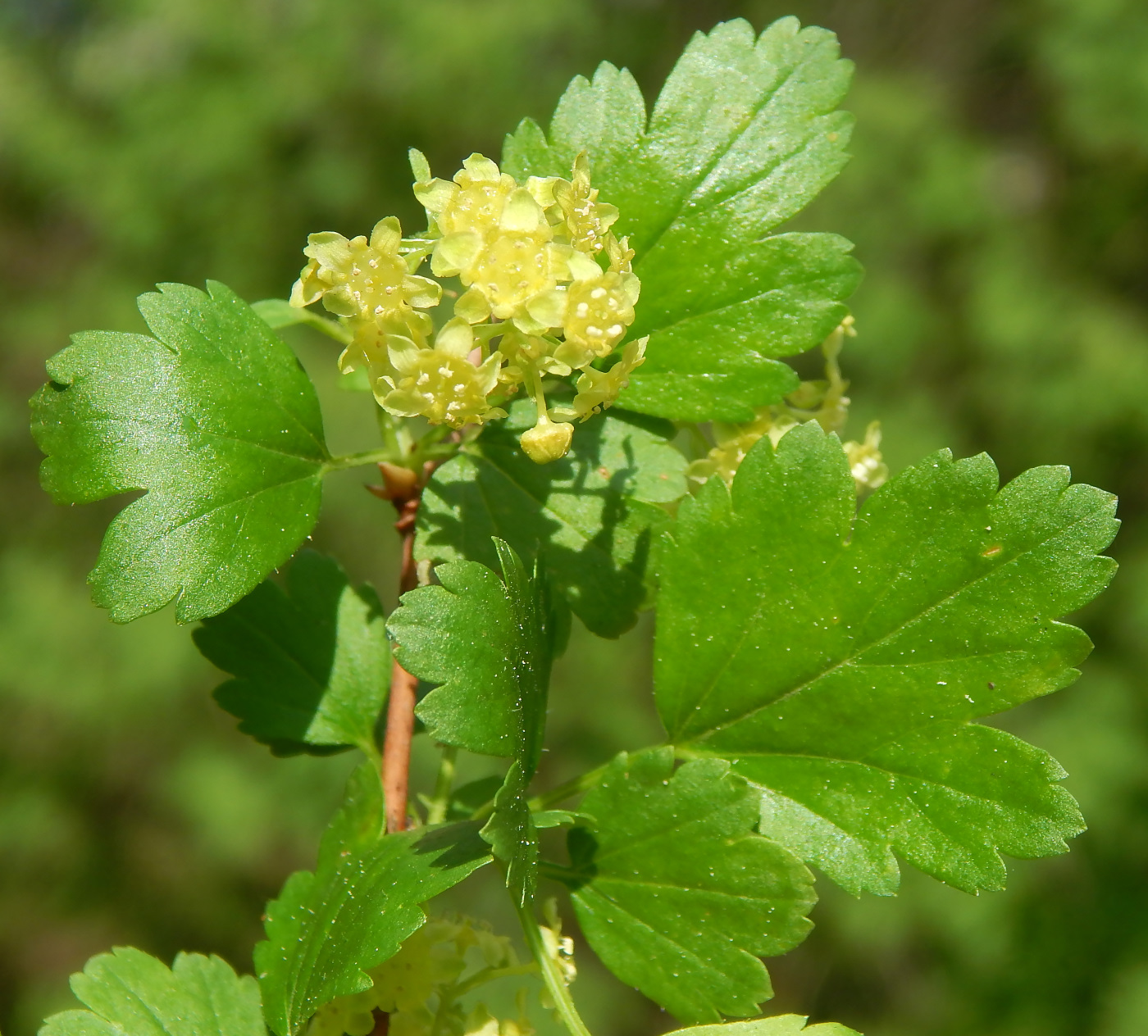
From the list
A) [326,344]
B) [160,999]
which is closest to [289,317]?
[160,999]

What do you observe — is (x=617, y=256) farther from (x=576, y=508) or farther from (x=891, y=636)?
(x=891, y=636)

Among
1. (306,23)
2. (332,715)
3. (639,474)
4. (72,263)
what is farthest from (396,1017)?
(72,263)

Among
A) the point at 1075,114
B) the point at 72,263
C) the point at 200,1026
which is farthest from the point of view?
the point at 72,263

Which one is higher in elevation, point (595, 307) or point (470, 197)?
point (470, 197)

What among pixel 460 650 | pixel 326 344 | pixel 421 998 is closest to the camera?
pixel 460 650

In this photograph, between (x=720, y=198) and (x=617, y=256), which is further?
(x=720, y=198)

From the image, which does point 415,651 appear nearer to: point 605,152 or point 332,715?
point 332,715

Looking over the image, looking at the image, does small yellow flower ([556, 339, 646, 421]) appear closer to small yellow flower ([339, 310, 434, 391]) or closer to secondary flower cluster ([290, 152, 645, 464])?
secondary flower cluster ([290, 152, 645, 464])
